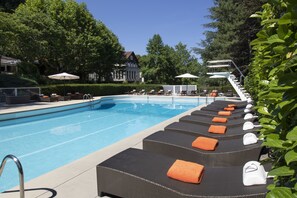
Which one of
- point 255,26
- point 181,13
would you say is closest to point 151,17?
point 181,13

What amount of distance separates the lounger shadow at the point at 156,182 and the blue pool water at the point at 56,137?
3.35 metres

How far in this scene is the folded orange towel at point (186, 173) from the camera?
11.0ft

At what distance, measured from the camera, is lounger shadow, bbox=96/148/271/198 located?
2.99m

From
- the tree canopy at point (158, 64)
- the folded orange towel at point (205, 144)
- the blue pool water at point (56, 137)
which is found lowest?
the blue pool water at point (56, 137)

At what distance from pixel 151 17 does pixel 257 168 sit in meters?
32.1

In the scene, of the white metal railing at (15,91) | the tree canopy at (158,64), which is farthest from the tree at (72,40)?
the white metal railing at (15,91)

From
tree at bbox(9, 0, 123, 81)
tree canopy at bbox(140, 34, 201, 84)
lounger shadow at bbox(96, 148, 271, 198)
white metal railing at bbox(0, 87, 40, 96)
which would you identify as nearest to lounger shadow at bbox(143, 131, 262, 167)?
lounger shadow at bbox(96, 148, 271, 198)

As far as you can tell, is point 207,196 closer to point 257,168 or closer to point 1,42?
point 257,168

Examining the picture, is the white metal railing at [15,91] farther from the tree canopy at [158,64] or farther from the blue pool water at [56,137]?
the tree canopy at [158,64]

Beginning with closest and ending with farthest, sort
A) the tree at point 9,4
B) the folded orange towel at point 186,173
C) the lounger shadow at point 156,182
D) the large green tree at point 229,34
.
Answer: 1. the lounger shadow at point 156,182
2. the folded orange towel at point 186,173
3. the large green tree at point 229,34
4. the tree at point 9,4

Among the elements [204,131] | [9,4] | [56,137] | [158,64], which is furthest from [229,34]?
[9,4]

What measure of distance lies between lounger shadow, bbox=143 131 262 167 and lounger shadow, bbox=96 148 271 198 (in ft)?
2.54

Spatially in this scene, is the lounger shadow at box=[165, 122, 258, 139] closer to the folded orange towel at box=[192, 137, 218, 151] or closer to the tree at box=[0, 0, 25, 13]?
the folded orange towel at box=[192, 137, 218, 151]

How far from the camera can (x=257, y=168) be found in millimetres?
3045
